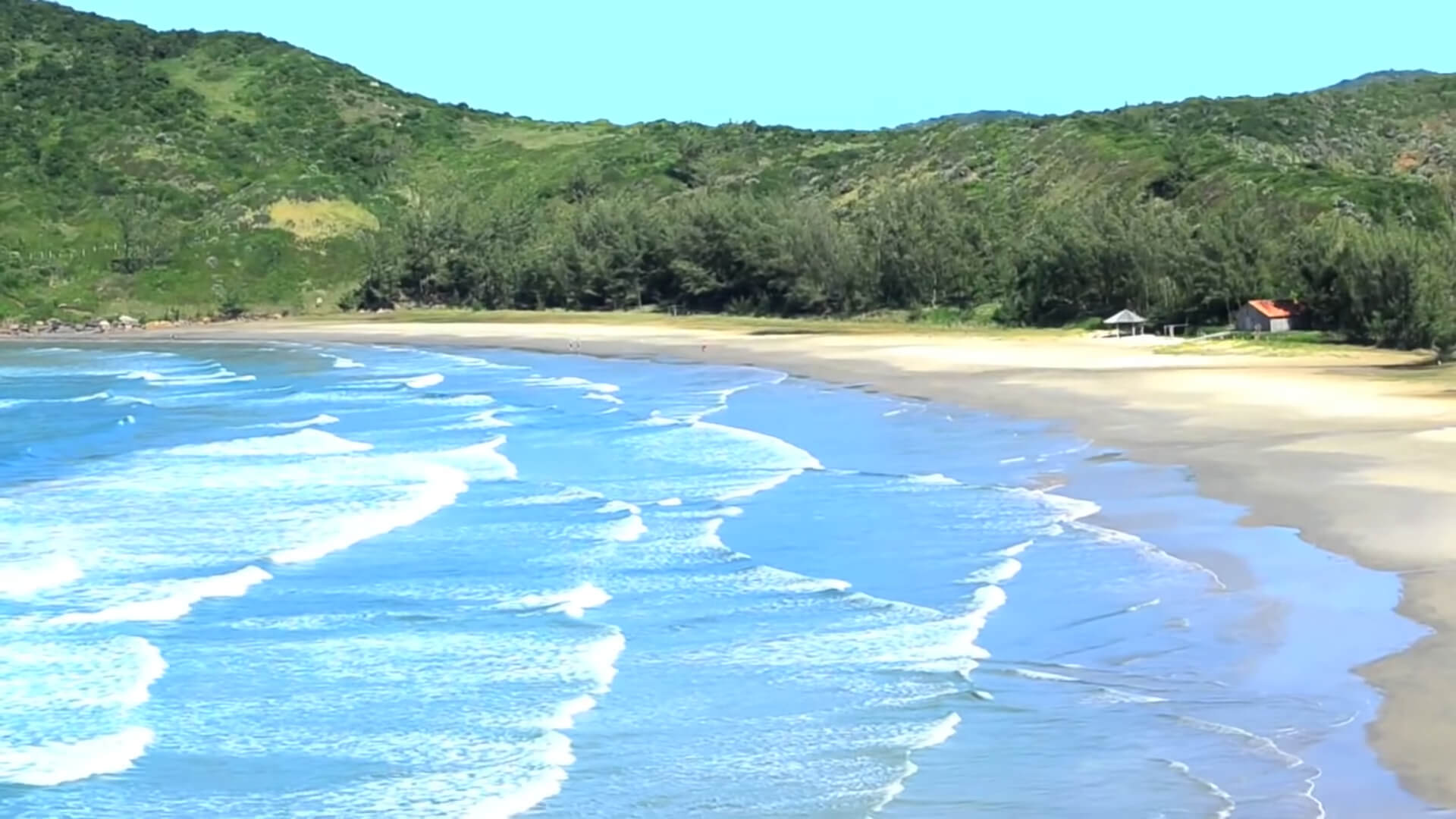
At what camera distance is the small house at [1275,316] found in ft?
158

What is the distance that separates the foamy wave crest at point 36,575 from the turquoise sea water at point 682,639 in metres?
0.07

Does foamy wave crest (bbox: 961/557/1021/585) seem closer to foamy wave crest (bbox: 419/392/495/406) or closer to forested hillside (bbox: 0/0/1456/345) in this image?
foamy wave crest (bbox: 419/392/495/406)

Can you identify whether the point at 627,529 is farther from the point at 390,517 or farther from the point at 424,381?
the point at 424,381

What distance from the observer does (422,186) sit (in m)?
115

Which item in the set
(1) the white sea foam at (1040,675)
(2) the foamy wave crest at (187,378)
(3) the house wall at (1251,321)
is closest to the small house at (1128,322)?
(3) the house wall at (1251,321)

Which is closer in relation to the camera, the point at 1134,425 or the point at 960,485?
the point at 960,485

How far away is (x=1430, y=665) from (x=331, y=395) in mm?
36378

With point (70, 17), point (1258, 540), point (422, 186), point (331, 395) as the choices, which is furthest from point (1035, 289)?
point (70, 17)

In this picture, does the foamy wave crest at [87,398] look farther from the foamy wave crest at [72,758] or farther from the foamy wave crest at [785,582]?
the foamy wave crest at [72,758]

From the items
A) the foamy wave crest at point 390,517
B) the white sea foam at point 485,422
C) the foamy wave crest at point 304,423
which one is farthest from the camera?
the foamy wave crest at point 304,423

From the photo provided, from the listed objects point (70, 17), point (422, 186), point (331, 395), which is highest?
point (70, 17)

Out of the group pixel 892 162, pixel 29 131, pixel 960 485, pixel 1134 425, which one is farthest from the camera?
pixel 29 131

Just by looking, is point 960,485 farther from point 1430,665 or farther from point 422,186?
point 422,186

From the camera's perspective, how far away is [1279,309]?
159 feet
